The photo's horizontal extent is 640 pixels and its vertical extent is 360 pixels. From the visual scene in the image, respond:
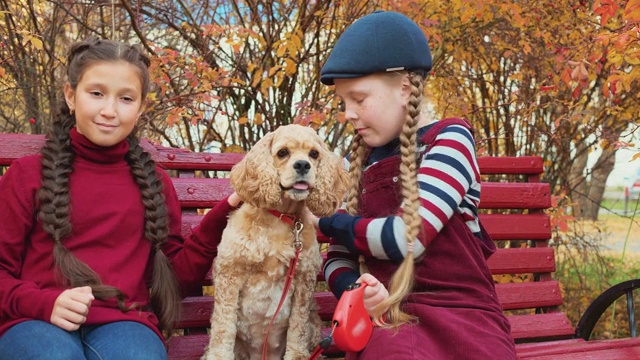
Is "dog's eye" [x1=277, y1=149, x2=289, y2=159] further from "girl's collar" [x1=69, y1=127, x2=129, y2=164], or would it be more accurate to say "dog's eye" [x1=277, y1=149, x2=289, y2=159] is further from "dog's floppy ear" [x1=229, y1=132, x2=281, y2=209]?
"girl's collar" [x1=69, y1=127, x2=129, y2=164]

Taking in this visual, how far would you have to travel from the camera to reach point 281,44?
3945 millimetres

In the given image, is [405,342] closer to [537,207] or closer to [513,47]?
[537,207]

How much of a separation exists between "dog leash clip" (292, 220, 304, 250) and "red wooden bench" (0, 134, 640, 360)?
0.64 meters

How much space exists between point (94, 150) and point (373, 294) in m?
1.07

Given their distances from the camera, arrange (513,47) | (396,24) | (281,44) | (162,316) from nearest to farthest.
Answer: (396,24) → (162,316) → (281,44) → (513,47)

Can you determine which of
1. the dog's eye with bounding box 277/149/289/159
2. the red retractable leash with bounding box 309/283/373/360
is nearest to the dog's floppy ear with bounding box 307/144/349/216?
the dog's eye with bounding box 277/149/289/159

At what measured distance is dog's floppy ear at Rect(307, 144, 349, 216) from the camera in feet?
7.72

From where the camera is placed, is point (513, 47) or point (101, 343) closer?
point (101, 343)

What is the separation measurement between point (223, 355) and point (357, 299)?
582 mm

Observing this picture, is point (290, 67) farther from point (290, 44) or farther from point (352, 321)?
point (352, 321)

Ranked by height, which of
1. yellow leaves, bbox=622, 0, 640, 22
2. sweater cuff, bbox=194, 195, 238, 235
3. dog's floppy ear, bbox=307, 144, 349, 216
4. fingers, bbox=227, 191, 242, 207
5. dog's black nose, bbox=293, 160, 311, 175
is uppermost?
yellow leaves, bbox=622, 0, 640, 22

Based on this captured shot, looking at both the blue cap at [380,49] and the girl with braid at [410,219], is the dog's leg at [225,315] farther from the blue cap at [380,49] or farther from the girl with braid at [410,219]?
the blue cap at [380,49]

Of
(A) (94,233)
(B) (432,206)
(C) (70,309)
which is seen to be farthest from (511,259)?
(C) (70,309)

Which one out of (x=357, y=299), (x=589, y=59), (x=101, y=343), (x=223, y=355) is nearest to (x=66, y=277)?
(x=101, y=343)
